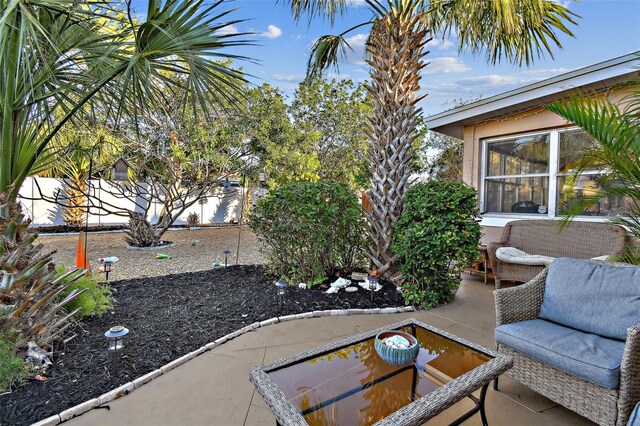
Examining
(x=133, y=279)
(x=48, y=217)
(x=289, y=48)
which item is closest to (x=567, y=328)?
(x=133, y=279)

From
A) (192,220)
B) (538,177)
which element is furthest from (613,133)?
(192,220)

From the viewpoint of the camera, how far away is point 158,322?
3.43 meters

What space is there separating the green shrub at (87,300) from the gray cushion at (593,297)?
430 centimetres

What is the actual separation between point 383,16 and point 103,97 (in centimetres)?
393

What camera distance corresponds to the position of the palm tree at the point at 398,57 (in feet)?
15.1

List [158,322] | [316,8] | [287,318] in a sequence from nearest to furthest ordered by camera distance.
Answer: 1. [158,322]
2. [287,318]
3. [316,8]

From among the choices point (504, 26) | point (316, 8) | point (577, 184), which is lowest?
point (577, 184)

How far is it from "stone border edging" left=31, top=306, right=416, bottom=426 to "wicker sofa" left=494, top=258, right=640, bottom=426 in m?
1.66

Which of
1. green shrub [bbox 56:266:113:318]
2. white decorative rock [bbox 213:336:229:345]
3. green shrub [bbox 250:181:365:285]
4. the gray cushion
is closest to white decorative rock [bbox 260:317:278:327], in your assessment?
white decorative rock [bbox 213:336:229:345]

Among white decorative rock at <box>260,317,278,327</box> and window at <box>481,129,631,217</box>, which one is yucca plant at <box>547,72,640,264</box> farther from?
white decorative rock at <box>260,317,278,327</box>

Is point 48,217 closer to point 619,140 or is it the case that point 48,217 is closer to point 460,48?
point 460,48

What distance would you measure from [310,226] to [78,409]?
298 centimetres

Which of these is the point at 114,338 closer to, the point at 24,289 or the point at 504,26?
the point at 24,289

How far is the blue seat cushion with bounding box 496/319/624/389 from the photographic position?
6.15 feet
